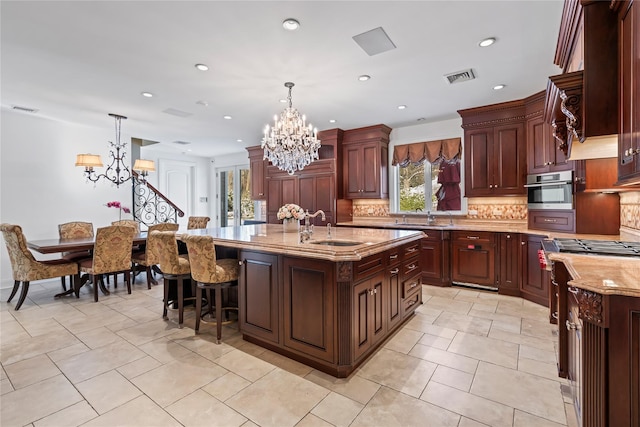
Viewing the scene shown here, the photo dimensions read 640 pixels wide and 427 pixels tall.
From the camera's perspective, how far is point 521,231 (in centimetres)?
412

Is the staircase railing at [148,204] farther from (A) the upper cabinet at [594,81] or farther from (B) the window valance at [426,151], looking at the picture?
(A) the upper cabinet at [594,81]

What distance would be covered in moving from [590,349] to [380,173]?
455 cm

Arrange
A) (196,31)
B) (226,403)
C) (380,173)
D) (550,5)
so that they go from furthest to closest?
(380,173) < (196,31) < (550,5) < (226,403)

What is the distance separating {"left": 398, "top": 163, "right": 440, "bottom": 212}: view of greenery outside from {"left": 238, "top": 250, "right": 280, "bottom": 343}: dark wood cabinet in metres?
3.88

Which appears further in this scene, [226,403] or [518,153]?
[518,153]

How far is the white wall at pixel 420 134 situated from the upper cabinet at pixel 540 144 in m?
1.11

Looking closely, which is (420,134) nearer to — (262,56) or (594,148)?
(594,148)

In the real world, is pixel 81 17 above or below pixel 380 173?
above

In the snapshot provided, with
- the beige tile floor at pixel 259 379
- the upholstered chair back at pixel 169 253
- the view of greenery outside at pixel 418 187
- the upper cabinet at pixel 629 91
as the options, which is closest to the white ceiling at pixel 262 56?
the upper cabinet at pixel 629 91

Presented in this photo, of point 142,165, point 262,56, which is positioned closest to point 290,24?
point 262,56

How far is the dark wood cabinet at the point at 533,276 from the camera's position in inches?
150

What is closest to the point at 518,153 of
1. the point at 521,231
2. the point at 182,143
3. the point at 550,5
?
the point at 521,231

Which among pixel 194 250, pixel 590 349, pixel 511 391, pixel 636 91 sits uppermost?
pixel 636 91

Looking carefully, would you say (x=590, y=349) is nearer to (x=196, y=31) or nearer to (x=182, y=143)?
(x=196, y=31)
